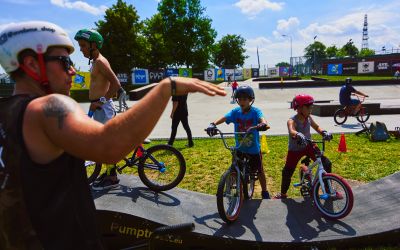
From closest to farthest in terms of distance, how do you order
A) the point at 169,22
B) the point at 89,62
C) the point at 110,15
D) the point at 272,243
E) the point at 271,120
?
the point at 272,243
the point at 89,62
the point at 271,120
the point at 110,15
the point at 169,22

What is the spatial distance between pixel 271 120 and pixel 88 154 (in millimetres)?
14522

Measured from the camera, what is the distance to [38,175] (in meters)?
1.41

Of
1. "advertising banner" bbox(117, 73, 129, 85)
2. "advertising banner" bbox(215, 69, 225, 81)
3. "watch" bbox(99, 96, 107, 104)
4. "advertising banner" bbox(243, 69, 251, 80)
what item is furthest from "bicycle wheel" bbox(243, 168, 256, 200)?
"advertising banner" bbox(243, 69, 251, 80)

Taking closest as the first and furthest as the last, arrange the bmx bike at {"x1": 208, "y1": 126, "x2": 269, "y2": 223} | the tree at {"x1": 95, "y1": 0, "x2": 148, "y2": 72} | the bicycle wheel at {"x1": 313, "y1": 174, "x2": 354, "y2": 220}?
the bmx bike at {"x1": 208, "y1": 126, "x2": 269, "y2": 223} → the bicycle wheel at {"x1": 313, "y1": 174, "x2": 354, "y2": 220} → the tree at {"x1": 95, "y1": 0, "x2": 148, "y2": 72}

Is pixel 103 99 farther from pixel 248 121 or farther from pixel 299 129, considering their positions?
pixel 299 129

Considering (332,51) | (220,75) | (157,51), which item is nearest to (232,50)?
(220,75)

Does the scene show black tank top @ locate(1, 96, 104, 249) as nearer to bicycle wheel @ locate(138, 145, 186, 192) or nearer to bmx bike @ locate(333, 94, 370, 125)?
bicycle wheel @ locate(138, 145, 186, 192)

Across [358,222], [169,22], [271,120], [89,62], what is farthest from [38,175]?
[169,22]

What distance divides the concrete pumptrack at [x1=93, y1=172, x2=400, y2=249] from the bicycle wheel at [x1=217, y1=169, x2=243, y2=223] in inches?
5.4

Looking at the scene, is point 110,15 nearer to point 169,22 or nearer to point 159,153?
point 169,22

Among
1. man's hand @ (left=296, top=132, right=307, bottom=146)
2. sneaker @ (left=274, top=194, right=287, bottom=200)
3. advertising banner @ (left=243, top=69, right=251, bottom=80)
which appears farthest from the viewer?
advertising banner @ (left=243, top=69, right=251, bottom=80)

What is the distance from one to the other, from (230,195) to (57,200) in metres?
3.45

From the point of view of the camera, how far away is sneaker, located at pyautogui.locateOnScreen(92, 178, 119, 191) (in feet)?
17.2

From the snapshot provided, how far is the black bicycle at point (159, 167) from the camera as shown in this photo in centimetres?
542
